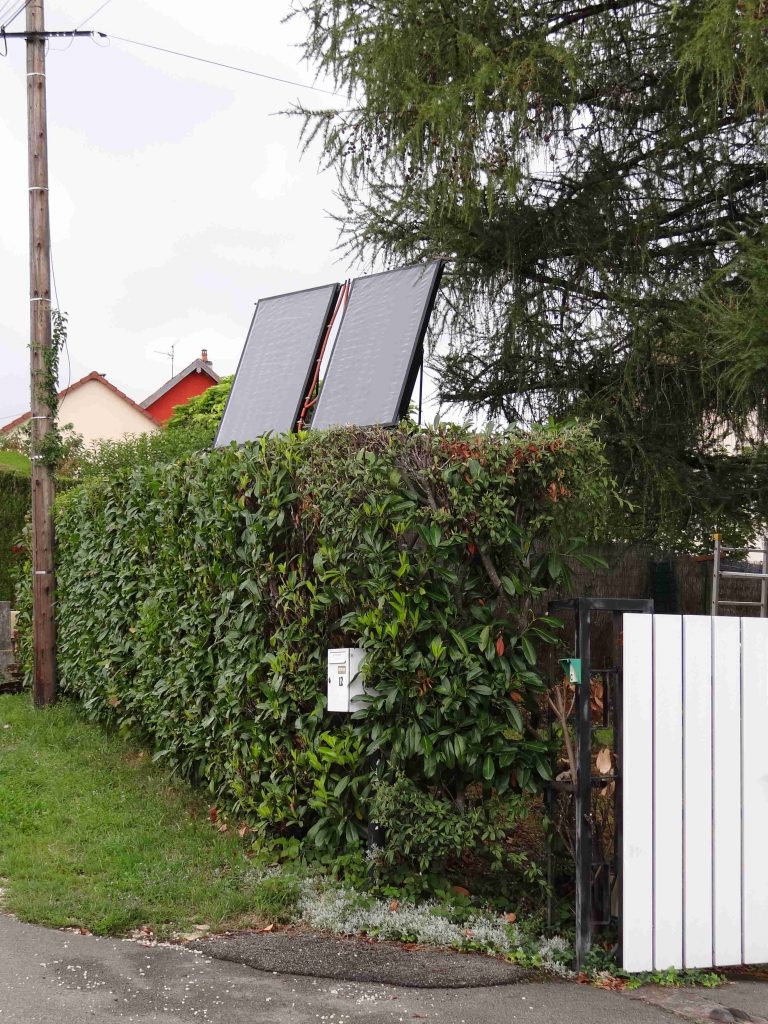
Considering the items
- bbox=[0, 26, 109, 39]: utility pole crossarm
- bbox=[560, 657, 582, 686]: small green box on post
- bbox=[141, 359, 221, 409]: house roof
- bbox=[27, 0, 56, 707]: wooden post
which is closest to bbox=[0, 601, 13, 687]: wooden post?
bbox=[27, 0, 56, 707]: wooden post

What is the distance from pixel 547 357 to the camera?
32.7ft

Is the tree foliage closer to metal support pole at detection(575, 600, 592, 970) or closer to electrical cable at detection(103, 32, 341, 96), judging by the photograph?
electrical cable at detection(103, 32, 341, 96)

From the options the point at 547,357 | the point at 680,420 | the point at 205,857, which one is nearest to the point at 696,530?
the point at 680,420

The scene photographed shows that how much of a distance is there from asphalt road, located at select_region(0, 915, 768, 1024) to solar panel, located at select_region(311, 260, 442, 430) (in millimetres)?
3687

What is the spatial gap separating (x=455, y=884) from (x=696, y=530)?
5482mm

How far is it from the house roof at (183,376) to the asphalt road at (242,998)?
4605 cm

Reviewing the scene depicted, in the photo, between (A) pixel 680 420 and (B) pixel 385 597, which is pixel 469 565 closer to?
(B) pixel 385 597

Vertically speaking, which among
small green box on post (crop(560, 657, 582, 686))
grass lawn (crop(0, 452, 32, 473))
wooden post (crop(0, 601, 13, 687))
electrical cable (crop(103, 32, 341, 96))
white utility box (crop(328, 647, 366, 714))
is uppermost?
electrical cable (crop(103, 32, 341, 96))

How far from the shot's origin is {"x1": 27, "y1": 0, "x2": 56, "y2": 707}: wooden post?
11688 mm

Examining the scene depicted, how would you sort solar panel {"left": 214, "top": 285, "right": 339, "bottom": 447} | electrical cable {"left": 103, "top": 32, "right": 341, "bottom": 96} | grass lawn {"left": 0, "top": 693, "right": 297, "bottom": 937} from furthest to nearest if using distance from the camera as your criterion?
Result: electrical cable {"left": 103, "top": 32, "right": 341, "bottom": 96}, solar panel {"left": 214, "top": 285, "right": 339, "bottom": 447}, grass lawn {"left": 0, "top": 693, "right": 297, "bottom": 937}

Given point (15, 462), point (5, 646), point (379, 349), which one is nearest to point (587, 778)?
point (379, 349)

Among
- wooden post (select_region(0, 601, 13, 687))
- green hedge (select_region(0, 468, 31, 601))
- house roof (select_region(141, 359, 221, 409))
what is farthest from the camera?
house roof (select_region(141, 359, 221, 409))

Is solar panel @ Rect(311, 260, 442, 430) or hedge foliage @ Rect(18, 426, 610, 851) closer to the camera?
hedge foliage @ Rect(18, 426, 610, 851)

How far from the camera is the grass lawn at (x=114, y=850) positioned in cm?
552
